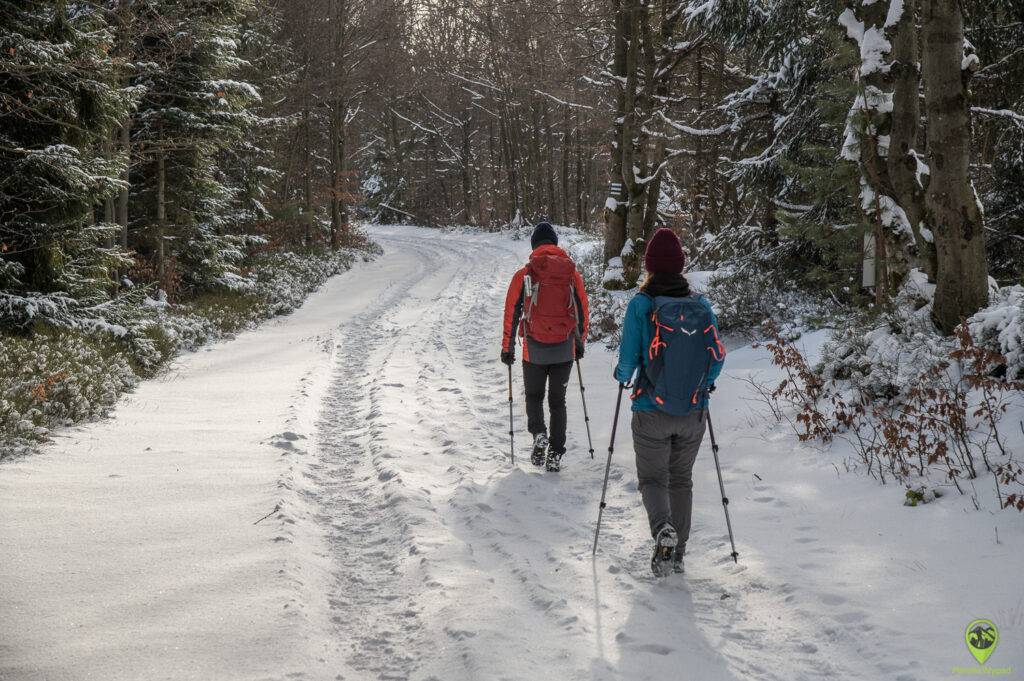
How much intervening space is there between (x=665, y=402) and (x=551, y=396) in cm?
252

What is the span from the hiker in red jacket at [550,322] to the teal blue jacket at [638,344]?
6.88ft

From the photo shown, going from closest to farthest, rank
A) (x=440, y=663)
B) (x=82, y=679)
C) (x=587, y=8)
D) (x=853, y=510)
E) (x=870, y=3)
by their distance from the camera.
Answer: (x=82, y=679) < (x=440, y=663) < (x=853, y=510) < (x=870, y=3) < (x=587, y=8)

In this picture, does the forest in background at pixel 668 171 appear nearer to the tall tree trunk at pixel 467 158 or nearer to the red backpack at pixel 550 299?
the red backpack at pixel 550 299

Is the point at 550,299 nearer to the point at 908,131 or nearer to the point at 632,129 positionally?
the point at 908,131

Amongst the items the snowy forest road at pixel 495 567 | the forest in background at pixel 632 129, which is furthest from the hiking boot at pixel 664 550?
the forest in background at pixel 632 129

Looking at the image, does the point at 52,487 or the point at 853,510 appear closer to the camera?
the point at 853,510

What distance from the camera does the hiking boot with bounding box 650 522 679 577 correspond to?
4.88m

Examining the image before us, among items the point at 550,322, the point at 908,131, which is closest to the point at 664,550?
the point at 550,322

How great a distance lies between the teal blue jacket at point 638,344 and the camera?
493cm

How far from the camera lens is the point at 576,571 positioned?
5020 millimetres

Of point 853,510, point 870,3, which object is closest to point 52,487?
point 853,510

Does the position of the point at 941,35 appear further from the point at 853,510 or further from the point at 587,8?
the point at 587,8

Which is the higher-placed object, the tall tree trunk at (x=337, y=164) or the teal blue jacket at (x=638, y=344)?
the tall tree trunk at (x=337, y=164)

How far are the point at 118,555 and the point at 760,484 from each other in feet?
17.1
